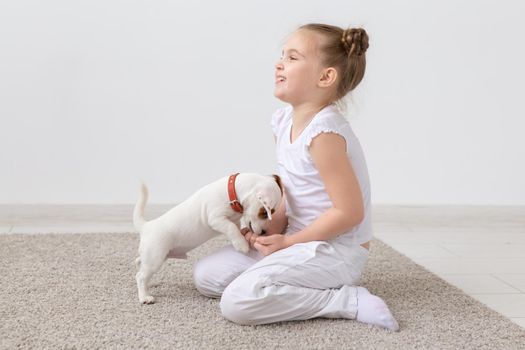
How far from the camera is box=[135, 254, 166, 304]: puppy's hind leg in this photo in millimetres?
1429

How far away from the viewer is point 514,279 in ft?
5.77

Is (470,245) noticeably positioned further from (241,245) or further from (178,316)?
(178,316)

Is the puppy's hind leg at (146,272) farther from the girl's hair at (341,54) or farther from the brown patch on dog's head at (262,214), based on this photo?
the girl's hair at (341,54)

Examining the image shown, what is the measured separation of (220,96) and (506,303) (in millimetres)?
1250

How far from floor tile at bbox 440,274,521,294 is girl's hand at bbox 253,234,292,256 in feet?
1.59

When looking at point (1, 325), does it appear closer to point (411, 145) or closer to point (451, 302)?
point (451, 302)

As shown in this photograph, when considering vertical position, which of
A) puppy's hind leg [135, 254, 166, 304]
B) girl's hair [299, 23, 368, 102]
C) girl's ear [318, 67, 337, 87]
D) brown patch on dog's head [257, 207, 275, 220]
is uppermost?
girl's hair [299, 23, 368, 102]

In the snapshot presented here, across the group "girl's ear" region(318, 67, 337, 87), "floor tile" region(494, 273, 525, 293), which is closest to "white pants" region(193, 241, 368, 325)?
"girl's ear" region(318, 67, 337, 87)

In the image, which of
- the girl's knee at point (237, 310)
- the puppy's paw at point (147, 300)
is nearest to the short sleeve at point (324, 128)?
the girl's knee at point (237, 310)

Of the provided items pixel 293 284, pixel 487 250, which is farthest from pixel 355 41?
pixel 487 250

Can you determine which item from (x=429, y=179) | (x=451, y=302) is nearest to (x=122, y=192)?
(x=429, y=179)

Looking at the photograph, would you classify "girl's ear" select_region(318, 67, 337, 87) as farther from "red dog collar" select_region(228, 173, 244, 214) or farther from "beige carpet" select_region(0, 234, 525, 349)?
"beige carpet" select_region(0, 234, 525, 349)

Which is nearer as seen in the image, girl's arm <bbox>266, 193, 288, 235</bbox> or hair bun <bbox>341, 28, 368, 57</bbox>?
hair bun <bbox>341, 28, 368, 57</bbox>

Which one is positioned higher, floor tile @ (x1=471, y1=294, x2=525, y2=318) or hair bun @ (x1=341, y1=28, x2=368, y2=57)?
hair bun @ (x1=341, y1=28, x2=368, y2=57)
